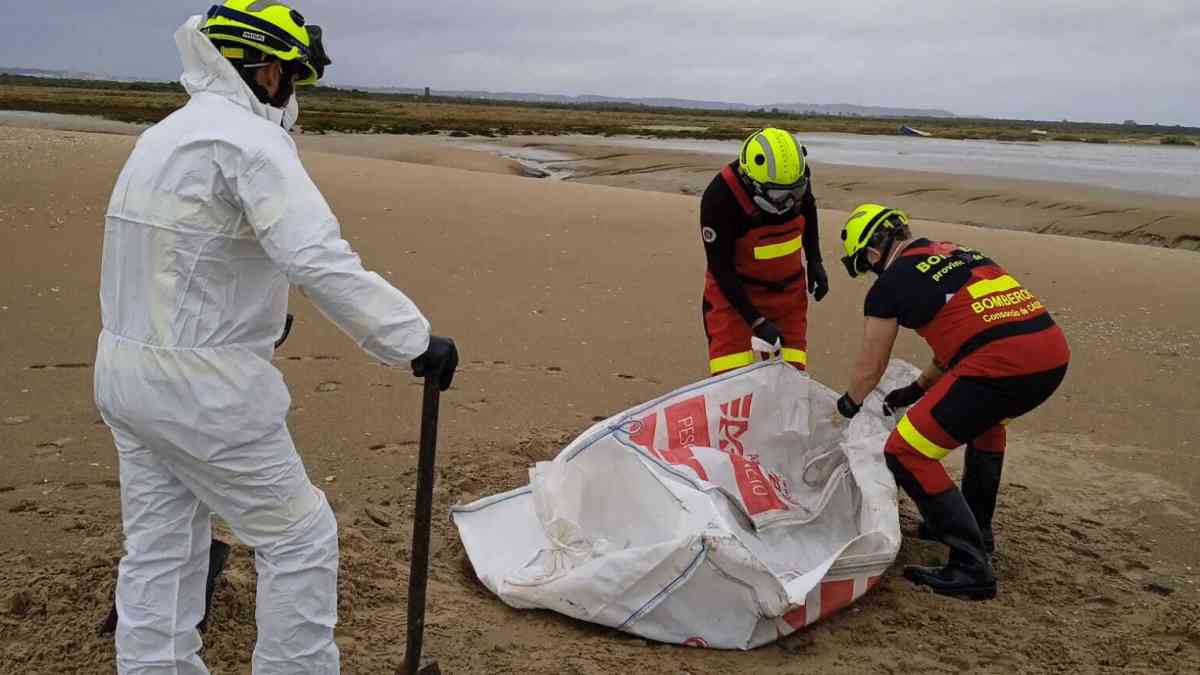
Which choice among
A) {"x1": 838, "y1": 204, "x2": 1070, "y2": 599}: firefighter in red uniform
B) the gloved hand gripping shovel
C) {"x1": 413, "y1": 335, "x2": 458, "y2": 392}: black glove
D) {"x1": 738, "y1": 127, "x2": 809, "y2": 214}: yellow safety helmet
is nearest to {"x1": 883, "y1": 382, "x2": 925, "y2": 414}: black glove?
{"x1": 838, "y1": 204, "x2": 1070, "y2": 599}: firefighter in red uniform

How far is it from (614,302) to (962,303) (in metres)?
4.27

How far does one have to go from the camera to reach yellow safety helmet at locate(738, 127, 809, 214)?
434cm

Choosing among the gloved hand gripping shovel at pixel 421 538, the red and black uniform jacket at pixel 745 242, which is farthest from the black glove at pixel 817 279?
the gloved hand gripping shovel at pixel 421 538

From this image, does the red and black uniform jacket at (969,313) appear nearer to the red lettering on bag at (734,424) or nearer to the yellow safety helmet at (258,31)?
the red lettering on bag at (734,424)

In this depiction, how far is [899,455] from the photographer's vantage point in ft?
13.0

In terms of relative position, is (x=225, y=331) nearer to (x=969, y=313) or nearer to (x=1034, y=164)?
(x=969, y=313)

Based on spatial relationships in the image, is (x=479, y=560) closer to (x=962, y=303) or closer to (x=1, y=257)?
(x=962, y=303)

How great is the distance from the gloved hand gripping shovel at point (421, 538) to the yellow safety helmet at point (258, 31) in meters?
0.94

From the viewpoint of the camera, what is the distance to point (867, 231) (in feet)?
13.5

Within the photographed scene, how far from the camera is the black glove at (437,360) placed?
8.45 ft

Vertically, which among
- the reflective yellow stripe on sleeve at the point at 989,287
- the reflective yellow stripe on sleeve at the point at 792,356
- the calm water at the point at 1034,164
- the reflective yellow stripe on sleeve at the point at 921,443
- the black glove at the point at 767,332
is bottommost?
the reflective yellow stripe on sleeve at the point at 921,443

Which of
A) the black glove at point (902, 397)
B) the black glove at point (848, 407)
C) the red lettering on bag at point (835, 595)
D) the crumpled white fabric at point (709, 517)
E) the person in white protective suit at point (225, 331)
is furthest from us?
the black glove at point (902, 397)

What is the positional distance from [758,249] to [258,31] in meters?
2.62

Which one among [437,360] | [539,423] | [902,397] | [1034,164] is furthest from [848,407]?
[1034,164]
